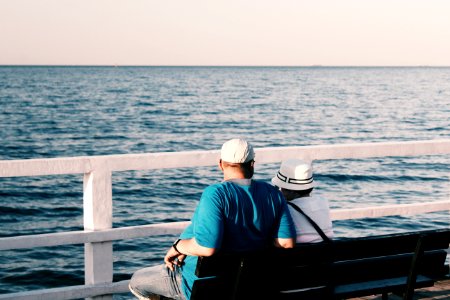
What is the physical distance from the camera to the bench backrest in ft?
11.7

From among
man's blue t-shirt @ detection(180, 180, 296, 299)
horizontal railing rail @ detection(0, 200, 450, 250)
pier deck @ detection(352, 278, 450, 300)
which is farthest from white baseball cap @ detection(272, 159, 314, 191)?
pier deck @ detection(352, 278, 450, 300)

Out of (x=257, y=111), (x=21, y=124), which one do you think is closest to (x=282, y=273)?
(x=21, y=124)

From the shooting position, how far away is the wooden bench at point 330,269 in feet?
11.7

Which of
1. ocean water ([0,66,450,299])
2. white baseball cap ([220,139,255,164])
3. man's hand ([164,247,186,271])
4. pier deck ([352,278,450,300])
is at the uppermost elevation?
white baseball cap ([220,139,255,164])

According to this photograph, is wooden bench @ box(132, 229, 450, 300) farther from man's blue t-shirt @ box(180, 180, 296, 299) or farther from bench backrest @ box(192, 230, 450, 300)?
man's blue t-shirt @ box(180, 180, 296, 299)

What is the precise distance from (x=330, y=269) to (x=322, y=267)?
0.19 feet

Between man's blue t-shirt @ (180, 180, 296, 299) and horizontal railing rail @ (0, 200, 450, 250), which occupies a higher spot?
man's blue t-shirt @ (180, 180, 296, 299)

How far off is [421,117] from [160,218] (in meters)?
40.1

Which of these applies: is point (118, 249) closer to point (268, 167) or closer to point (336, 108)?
point (268, 167)

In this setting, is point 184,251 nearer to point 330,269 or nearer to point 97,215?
point 330,269

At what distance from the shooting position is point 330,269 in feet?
12.6

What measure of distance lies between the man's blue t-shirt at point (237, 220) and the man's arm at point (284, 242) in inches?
0.7

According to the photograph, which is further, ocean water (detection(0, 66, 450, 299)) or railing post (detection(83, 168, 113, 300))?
ocean water (detection(0, 66, 450, 299))

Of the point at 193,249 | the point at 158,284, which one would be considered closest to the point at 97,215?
the point at 158,284
